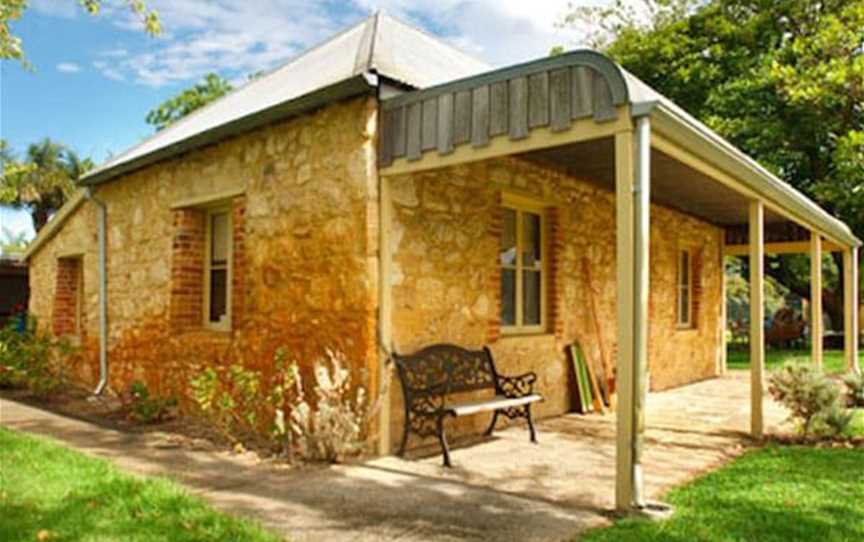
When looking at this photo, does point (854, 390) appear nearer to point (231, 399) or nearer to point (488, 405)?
point (488, 405)

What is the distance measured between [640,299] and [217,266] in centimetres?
538

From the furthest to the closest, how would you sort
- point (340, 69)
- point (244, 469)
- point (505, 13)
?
point (505, 13) < point (340, 69) < point (244, 469)

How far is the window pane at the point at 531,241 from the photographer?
764cm

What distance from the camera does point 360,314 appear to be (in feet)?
18.5

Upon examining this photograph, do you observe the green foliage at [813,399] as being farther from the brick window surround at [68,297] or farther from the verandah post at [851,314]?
the brick window surround at [68,297]

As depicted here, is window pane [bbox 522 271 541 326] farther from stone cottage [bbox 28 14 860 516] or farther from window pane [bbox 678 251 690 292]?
window pane [bbox 678 251 690 292]

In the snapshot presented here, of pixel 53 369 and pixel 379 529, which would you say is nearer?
pixel 379 529

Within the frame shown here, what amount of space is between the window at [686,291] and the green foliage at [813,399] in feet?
17.5

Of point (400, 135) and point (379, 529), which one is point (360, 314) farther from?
point (379, 529)

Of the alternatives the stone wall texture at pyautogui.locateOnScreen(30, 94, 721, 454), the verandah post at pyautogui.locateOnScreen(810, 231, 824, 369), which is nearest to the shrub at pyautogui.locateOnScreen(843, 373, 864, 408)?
the verandah post at pyautogui.locateOnScreen(810, 231, 824, 369)

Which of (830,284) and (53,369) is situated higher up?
(830,284)

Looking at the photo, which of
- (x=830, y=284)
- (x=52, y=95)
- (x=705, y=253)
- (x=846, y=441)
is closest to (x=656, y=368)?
(x=705, y=253)

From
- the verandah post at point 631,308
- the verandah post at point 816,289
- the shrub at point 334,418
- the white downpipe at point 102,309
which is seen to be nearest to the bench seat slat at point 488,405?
the shrub at point 334,418

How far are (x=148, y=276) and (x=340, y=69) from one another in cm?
404
